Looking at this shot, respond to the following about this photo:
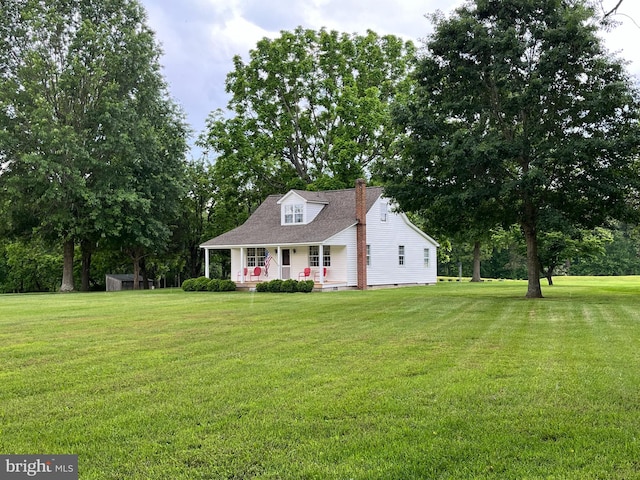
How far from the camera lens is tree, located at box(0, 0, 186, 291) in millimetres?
27328

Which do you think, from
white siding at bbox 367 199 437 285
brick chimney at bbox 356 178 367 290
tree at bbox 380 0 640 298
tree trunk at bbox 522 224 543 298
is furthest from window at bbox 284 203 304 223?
tree trunk at bbox 522 224 543 298

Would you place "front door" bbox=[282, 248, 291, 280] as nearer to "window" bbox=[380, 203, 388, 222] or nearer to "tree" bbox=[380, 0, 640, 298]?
"window" bbox=[380, 203, 388, 222]

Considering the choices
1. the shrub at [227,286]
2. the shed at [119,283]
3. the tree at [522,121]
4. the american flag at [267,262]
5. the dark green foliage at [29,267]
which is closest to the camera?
the tree at [522,121]

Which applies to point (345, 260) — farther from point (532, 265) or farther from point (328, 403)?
point (328, 403)

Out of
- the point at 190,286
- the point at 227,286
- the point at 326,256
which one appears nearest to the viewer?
the point at 227,286

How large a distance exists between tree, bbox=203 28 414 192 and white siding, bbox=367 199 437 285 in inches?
249

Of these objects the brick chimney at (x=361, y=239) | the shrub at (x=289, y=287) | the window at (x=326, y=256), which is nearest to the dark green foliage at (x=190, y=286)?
the shrub at (x=289, y=287)

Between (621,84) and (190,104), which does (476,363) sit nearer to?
(621,84)

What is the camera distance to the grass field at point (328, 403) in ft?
12.2

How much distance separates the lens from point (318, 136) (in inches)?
1510

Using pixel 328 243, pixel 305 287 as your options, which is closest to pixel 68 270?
pixel 305 287

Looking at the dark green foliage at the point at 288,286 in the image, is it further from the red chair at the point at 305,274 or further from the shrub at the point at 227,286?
the shrub at the point at 227,286

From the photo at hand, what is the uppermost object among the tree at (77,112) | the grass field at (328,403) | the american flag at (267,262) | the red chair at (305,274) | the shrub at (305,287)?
the tree at (77,112)

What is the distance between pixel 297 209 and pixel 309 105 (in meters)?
11.3
